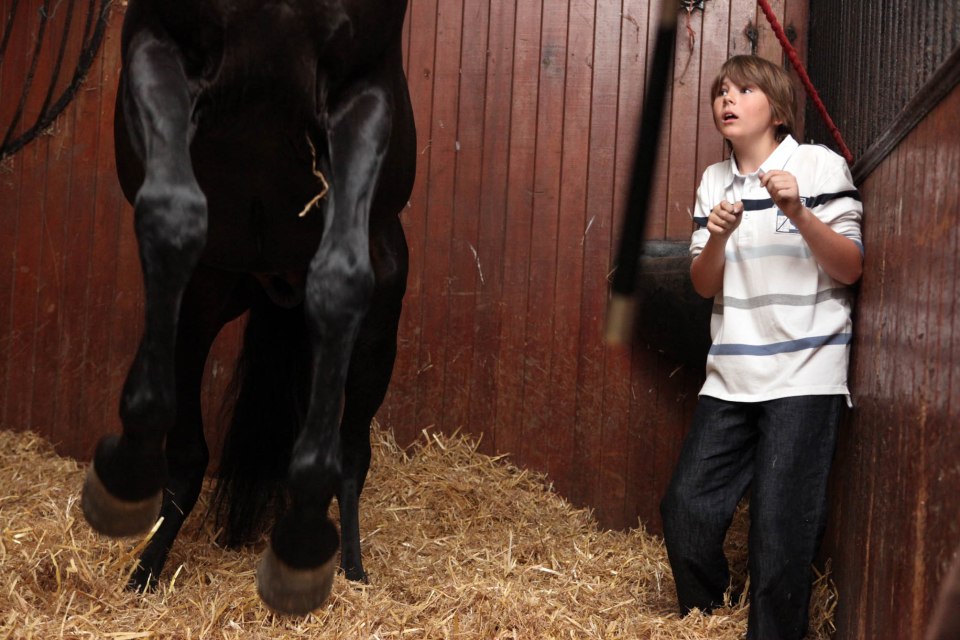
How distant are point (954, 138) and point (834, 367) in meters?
A: 0.76

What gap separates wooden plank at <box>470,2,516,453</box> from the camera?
10.5ft

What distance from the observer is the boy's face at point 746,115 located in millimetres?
2328

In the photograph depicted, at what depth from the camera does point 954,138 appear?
56.8 inches

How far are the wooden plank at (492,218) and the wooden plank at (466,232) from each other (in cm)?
1

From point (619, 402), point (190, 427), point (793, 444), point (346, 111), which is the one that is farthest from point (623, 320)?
point (619, 402)

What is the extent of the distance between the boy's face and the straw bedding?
1087mm

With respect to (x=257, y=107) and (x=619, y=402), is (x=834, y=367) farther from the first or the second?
(x=257, y=107)

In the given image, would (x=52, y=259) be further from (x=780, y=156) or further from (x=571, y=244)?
(x=780, y=156)

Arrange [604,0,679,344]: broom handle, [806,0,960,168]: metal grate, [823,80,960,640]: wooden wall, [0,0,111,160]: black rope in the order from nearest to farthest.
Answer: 1. [604,0,679,344]: broom handle
2. [823,80,960,640]: wooden wall
3. [806,0,960,168]: metal grate
4. [0,0,111,160]: black rope

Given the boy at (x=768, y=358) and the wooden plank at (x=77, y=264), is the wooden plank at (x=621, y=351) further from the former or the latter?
the wooden plank at (x=77, y=264)

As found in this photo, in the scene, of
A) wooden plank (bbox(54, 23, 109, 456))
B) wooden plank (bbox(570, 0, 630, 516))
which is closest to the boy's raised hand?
wooden plank (bbox(570, 0, 630, 516))

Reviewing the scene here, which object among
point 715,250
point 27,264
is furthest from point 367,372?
point 27,264

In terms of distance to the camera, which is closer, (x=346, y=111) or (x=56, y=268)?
(x=346, y=111)

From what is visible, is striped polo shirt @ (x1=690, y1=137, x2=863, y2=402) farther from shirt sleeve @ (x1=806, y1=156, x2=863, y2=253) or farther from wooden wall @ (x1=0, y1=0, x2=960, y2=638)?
wooden wall @ (x1=0, y1=0, x2=960, y2=638)
